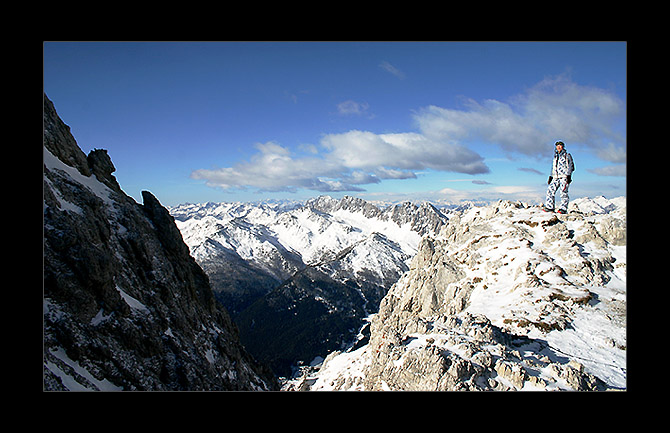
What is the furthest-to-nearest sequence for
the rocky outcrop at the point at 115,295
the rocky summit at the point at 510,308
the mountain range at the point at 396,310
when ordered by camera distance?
the rocky outcrop at the point at 115,295, the mountain range at the point at 396,310, the rocky summit at the point at 510,308

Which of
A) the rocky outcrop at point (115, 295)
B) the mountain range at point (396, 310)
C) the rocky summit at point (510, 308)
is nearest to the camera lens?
the rocky summit at point (510, 308)

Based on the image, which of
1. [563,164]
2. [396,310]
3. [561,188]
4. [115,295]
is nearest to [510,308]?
[561,188]

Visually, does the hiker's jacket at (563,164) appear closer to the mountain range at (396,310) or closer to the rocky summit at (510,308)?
the rocky summit at (510,308)

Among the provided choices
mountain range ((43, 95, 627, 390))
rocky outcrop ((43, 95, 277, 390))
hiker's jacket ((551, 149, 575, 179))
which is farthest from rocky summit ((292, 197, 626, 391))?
rocky outcrop ((43, 95, 277, 390))

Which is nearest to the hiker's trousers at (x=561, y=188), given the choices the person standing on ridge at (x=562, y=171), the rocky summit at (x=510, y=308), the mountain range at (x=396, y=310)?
the person standing on ridge at (x=562, y=171)

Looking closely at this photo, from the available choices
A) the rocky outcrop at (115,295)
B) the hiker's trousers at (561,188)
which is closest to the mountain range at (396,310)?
the rocky outcrop at (115,295)

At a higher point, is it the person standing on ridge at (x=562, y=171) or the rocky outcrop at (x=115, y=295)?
the person standing on ridge at (x=562, y=171)

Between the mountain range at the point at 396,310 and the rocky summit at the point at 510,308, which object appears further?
the mountain range at the point at 396,310
